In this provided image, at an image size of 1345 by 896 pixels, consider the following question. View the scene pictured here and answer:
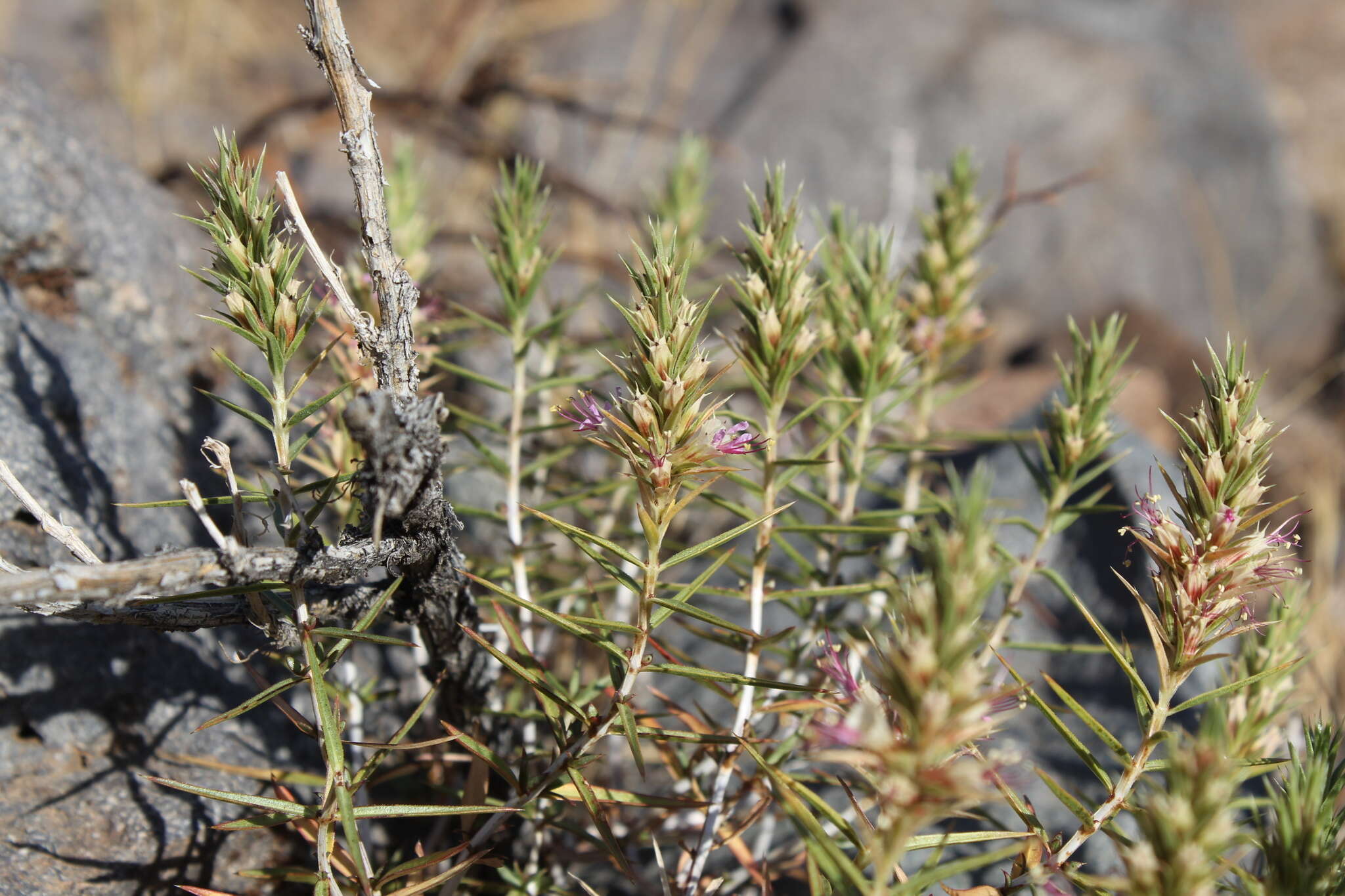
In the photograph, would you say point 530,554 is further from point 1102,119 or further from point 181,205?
point 1102,119

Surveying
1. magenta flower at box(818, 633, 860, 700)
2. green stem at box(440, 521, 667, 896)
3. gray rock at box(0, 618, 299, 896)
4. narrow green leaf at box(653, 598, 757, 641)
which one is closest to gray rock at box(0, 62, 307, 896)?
gray rock at box(0, 618, 299, 896)

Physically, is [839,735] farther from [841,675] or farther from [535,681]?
[535,681]

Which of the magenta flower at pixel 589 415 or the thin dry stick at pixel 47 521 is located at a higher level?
the magenta flower at pixel 589 415

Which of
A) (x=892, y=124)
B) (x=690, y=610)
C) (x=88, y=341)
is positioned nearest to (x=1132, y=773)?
(x=690, y=610)

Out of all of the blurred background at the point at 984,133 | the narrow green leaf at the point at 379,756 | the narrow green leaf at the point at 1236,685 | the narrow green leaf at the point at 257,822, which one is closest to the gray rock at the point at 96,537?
the narrow green leaf at the point at 257,822

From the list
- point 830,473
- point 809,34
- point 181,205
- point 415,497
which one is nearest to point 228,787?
point 415,497

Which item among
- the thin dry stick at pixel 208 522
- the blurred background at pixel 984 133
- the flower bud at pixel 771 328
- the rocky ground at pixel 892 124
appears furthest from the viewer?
the blurred background at pixel 984 133

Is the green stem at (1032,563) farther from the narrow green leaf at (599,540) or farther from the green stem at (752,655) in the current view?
the narrow green leaf at (599,540)
